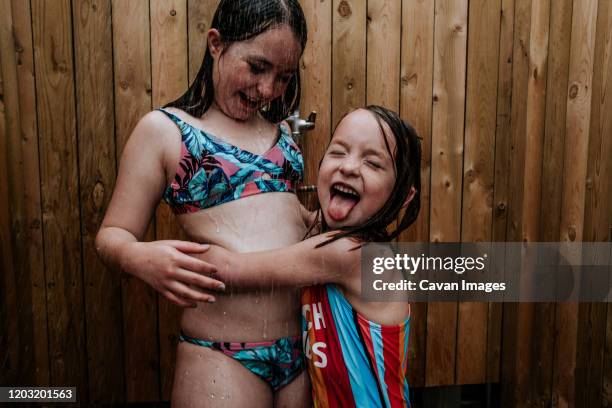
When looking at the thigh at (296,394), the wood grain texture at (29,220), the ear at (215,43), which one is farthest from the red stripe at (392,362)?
the wood grain texture at (29,220)

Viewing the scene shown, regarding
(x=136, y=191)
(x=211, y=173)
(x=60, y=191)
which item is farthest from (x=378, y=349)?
(x=60, y=191)

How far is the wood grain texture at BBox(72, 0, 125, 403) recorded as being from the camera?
221 cm

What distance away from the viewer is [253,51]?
1.52 m

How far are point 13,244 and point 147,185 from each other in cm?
115

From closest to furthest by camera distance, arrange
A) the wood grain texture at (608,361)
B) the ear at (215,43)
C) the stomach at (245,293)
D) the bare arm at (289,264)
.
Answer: the bare arm at (289,264) → the stomach at (245,293) → the ear at (215,43) → the wood grain texture at (608,361)

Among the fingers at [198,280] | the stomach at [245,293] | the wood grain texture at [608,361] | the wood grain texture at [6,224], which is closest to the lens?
the fingers at [198,280]

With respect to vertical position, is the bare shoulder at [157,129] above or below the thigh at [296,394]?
above

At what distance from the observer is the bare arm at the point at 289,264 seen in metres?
1.40

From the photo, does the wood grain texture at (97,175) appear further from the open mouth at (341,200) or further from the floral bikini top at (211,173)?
the open mouth at (341,200)

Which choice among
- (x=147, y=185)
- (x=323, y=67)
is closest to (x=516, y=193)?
(x=323, y=67)

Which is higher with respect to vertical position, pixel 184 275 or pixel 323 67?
pixel 323 67

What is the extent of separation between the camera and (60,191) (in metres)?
2.28

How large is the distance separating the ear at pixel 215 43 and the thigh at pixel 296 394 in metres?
0.96

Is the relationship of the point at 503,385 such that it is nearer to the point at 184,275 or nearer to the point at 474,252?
the point at 474,252
